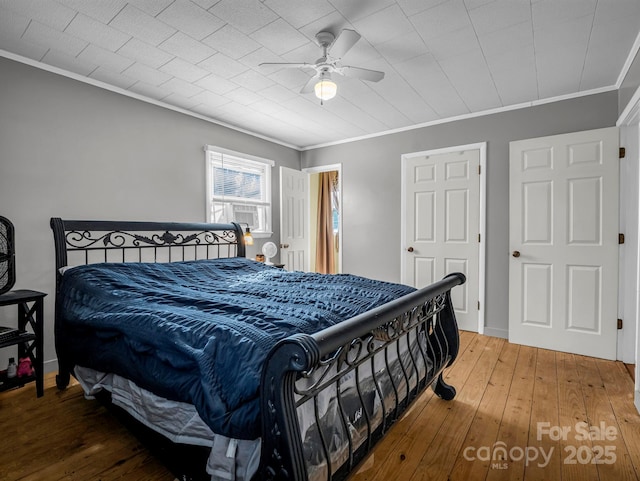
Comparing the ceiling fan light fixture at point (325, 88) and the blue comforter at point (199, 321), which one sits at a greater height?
the ceiling fan light fixture at point (325, 88)

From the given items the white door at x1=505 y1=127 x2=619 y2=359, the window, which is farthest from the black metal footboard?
the window

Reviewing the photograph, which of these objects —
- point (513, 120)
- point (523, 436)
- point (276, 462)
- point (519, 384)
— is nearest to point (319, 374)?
point (276, 462)

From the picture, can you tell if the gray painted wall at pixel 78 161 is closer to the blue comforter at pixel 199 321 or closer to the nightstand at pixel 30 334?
the nightstand at pixel 30 334

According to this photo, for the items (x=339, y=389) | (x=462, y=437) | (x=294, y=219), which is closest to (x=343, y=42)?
(x=339, y=389)

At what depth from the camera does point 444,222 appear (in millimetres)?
3980

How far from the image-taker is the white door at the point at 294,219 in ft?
15.2

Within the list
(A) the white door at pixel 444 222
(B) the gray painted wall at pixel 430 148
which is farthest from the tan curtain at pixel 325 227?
(A) the white door at pixel 444 222

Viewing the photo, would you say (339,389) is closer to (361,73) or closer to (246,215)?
(361,73)

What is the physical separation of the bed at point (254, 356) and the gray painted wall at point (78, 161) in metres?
0.37

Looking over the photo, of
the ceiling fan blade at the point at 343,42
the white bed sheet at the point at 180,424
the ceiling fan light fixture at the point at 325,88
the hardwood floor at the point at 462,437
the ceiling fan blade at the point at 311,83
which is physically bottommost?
the hardwood floor at the point at 462,437

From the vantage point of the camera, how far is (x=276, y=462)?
0.94 m

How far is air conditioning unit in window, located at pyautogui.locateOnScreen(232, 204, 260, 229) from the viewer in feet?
13.7

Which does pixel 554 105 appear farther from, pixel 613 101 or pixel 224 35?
pixel 224 35

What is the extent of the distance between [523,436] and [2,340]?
3114mm
